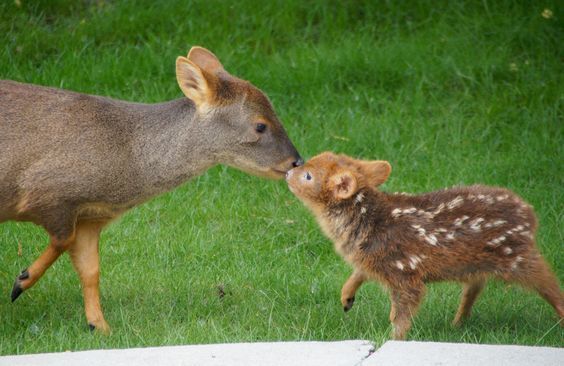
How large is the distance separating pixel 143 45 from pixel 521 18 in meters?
3.48

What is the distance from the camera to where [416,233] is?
6.22m

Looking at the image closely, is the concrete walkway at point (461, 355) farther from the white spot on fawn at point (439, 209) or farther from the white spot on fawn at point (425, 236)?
the white spot on fawn at point (439, 209)

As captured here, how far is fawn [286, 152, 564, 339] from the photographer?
618 cm

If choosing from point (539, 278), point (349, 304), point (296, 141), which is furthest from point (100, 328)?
point (296, 141)

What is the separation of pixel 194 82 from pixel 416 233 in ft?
5.28

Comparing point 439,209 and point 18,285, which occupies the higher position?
point 439,209

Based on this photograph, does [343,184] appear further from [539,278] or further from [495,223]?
[539,278]

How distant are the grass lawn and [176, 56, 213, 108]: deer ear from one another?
1.21 m

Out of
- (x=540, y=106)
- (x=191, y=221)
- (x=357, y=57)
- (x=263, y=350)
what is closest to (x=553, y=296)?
(x=263, y=350)

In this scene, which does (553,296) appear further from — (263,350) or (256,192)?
(256,192)

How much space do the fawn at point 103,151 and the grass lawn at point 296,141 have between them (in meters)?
0.57

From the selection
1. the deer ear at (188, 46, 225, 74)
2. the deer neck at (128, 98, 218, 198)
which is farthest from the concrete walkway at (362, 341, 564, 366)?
the deer ear at (188, 46, 225, 74)

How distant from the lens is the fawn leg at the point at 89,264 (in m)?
6.76

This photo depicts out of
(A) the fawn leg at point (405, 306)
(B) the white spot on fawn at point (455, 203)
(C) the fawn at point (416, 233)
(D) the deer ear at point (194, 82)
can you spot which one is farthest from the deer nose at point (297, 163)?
(A) the fawn leg at point (405, 306)
